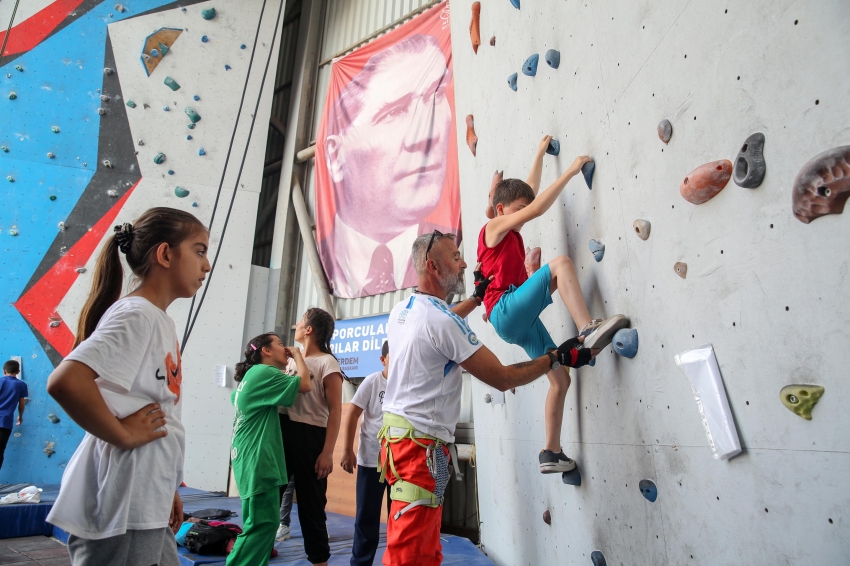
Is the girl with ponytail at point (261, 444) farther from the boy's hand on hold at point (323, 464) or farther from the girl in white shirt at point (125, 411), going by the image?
the girl in white shirt at point (125, 411)

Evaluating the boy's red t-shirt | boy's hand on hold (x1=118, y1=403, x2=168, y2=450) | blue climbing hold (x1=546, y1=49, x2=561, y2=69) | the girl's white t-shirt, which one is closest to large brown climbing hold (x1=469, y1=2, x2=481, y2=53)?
blue climbing hold (x1=546, y1=49, x2=561, y2=69)

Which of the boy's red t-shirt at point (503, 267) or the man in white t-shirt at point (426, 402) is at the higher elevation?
the boy's red t-shirt at point (503, 267)

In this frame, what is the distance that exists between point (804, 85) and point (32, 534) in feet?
16.5

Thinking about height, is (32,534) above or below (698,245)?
below

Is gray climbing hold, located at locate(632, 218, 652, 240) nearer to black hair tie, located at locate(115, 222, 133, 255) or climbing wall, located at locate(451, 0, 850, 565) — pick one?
climbing wall, located at locate(451, 0, 850, 565)

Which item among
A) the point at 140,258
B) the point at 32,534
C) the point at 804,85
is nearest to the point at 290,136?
the point at 32,534

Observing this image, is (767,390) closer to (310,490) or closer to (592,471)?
(592,471)

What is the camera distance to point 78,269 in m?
5.41

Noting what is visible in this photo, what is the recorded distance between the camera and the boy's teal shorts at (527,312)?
1776 mm

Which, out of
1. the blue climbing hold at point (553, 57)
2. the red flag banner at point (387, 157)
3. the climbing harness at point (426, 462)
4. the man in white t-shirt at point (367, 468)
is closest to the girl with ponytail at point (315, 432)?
the man in white t-shirt at point (367, 468)

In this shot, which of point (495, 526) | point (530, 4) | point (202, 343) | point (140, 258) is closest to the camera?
point (140, 258)

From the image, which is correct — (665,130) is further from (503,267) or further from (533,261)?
(533,261)

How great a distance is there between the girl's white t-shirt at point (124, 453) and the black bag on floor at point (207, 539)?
1.99 m

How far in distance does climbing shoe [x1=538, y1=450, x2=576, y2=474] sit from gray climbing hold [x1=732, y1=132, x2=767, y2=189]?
1055 mm
